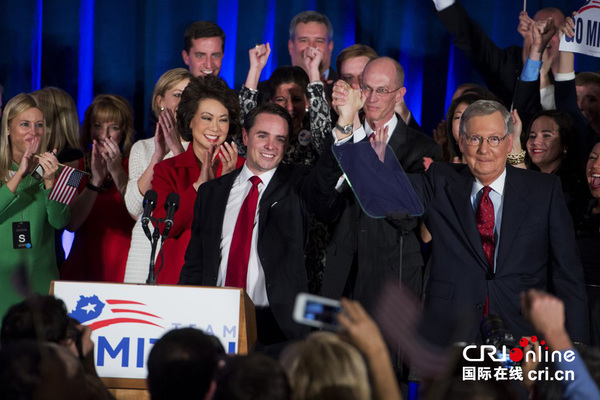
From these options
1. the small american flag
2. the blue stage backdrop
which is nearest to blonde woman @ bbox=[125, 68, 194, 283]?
the small american flag

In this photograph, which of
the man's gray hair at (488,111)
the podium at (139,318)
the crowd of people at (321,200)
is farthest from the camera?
the man's gray hair at (488,111)

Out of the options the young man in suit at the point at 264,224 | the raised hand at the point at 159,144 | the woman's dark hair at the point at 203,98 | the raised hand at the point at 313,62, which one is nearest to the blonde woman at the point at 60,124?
the raised hand at the point at 159,144

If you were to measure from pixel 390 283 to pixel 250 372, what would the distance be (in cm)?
215

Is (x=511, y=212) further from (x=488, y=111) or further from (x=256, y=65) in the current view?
(x=256, y=65)

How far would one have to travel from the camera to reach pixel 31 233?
455 centimetres

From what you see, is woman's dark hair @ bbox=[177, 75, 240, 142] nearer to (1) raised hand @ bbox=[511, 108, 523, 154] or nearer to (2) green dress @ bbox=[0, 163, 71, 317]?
(2) green dress @ bbox=[0, 163, 71, 317]

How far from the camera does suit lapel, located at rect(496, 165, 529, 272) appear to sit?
11.7ft

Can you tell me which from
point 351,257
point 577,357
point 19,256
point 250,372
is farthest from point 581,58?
point 250,372

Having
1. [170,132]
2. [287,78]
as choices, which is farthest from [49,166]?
[287,78]

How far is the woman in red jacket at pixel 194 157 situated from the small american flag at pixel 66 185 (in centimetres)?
44

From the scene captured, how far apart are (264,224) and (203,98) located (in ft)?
3.16

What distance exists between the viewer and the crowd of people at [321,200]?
3.52m

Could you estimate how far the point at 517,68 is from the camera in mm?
5555

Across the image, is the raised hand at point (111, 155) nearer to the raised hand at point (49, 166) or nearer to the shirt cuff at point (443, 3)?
the raised hand at point (49, 166)
